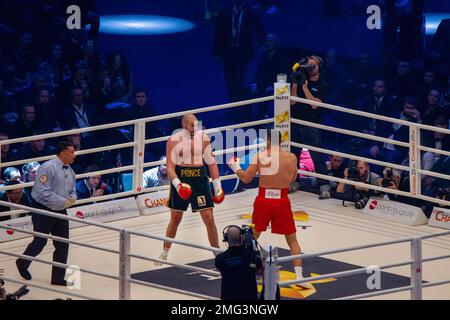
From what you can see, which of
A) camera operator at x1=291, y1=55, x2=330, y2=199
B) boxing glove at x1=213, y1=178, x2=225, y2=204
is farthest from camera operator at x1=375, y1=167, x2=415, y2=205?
boxing glove at x1=213, y1=178, x2=225, y2=204

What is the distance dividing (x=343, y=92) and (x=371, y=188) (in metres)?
3.13

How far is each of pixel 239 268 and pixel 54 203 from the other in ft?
9.04

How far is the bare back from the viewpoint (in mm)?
10641

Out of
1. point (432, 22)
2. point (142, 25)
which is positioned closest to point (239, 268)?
point (432, 22)

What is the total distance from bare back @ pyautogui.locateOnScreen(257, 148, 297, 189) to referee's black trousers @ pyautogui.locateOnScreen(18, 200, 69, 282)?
2.00 m

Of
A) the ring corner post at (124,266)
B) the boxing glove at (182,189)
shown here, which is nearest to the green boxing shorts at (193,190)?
the boxing glove at (182,189)

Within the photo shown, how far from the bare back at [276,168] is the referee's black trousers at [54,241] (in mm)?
1999

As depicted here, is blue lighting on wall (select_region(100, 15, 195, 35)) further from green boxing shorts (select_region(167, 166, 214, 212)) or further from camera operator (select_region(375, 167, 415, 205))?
green boxing shorts (select_region(167, 166, 214, 212))

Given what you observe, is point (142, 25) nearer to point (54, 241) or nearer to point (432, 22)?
point (432, 22)

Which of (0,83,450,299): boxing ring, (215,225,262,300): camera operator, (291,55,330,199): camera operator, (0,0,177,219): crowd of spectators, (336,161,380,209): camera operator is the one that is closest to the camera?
(215,225,262,300): camera operator

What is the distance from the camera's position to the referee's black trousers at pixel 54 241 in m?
10.6

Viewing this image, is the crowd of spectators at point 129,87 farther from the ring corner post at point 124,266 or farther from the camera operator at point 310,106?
the ring corner post at point 124,266
